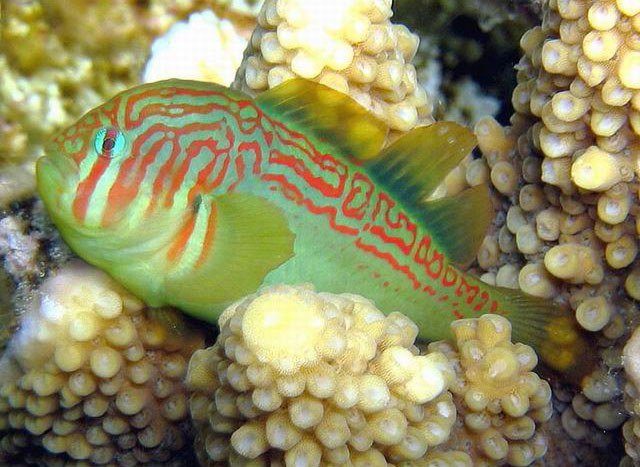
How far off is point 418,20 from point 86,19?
61.2 inches

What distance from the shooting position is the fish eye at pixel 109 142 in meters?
1.87

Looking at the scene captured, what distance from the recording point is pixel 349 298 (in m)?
1.69

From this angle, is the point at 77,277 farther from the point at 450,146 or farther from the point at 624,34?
the point at 624,34

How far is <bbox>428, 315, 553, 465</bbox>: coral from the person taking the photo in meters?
1.88

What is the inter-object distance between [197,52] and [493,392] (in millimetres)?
1721

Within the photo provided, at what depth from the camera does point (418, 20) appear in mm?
3193

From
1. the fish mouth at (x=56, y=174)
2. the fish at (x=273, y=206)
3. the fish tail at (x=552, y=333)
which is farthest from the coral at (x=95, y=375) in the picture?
the fish tail at (x=552, y=333)

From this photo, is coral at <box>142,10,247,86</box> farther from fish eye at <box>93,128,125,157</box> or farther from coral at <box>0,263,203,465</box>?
coral at <box>0,263,203,465</box>

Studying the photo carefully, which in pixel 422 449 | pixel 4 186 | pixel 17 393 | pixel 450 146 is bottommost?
pixel 17 393

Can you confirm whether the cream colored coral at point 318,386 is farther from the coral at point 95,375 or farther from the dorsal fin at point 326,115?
the dorsal fin at point 326,115

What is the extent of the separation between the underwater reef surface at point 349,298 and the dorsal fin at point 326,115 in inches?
3.1

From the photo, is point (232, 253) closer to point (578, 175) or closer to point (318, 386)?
point (318, 386)

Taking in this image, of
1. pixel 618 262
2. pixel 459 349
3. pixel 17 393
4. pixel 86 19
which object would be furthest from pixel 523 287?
pixel 86 19

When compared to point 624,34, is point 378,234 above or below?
below
